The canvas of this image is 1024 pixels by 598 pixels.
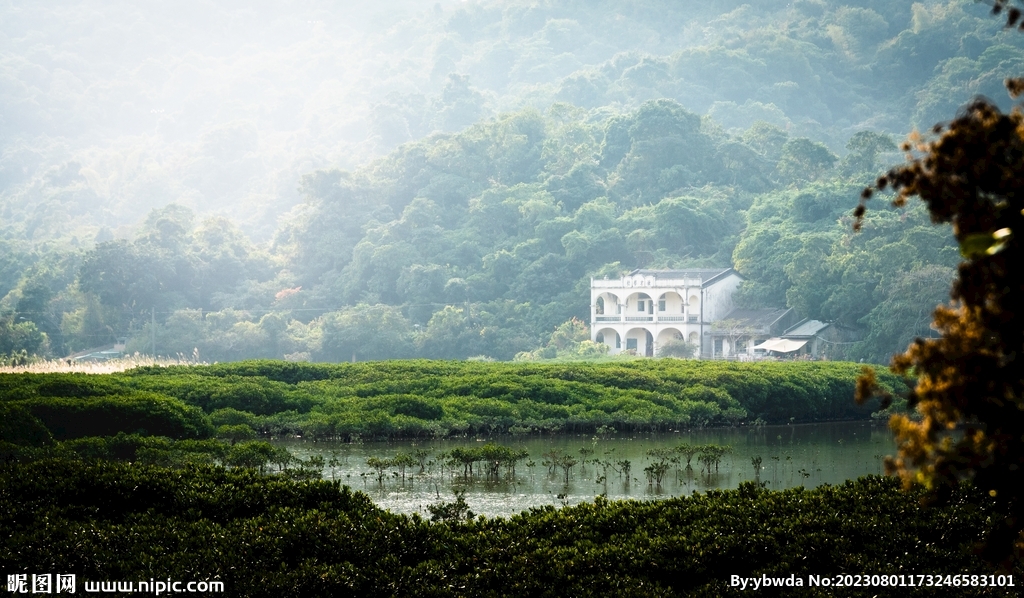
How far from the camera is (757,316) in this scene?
46.4 metres

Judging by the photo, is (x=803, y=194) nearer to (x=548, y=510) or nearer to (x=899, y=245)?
(x=899, y=245)

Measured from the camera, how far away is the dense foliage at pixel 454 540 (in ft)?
23.8

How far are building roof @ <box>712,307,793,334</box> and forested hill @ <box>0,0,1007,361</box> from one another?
2.83ft

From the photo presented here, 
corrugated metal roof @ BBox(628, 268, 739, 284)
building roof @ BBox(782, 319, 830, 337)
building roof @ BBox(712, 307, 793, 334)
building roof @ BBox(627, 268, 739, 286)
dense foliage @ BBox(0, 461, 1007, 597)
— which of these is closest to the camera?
dense foliage @ BBox(0, 461, 1007, 597)

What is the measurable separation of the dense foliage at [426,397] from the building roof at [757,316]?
16.2m

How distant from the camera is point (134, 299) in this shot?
5550cm

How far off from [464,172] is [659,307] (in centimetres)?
2127

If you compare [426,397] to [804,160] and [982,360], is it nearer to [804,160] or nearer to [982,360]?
[982,360]

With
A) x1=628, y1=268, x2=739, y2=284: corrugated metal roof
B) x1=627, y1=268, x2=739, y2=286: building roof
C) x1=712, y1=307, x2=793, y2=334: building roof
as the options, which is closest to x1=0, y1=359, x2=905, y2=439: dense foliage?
x1=712, y1=307, x2=793, y2=334: building roof

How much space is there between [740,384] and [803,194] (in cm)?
2939

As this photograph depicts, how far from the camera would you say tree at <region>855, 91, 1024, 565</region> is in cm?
333

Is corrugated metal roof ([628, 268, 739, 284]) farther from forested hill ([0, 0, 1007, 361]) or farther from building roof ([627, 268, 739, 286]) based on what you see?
forested hill ([0, 0, 1007, 361])

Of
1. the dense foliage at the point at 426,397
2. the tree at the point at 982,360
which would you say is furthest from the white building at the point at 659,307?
the tree at the point at 982,360

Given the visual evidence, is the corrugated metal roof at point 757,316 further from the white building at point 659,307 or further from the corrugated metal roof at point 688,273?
the corrugated metal roof at point 688,273
